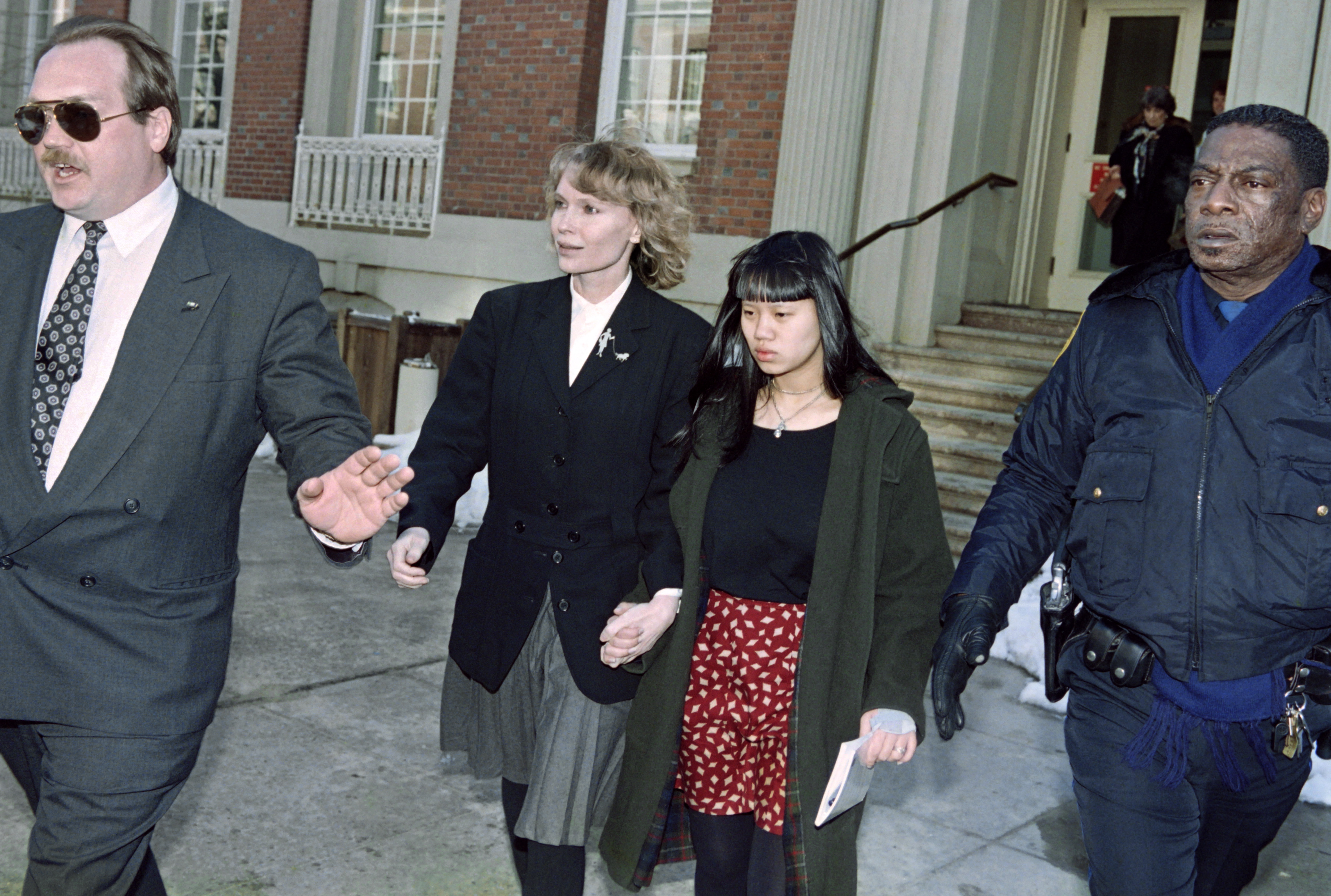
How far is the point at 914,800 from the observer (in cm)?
490

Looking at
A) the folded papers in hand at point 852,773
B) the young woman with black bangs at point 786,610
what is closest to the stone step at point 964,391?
the young woman with black bangs at point 786,610

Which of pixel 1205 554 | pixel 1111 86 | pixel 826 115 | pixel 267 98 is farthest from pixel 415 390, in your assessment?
pixel 1205 554

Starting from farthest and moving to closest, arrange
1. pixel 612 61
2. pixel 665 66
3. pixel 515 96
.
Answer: pixel 515 96 < pixel 612 61 < pixel 665 66

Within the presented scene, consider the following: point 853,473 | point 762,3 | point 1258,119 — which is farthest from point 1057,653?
point 762,3

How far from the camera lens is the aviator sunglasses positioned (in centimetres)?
248

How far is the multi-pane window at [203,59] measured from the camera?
15.6 metres

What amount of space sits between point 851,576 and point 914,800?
7.46 ft

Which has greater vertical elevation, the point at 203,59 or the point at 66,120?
the point at 203,59

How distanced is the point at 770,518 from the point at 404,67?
12.0 metres

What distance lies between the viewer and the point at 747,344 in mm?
3123

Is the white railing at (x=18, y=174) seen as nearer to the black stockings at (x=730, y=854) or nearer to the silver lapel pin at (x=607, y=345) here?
the silver lapel pin at (x=607, y=345)

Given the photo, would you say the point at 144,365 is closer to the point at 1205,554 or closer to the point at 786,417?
the point at 786,417

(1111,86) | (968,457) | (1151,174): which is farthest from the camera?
(1111,86)

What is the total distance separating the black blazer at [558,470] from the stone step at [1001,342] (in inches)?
255
